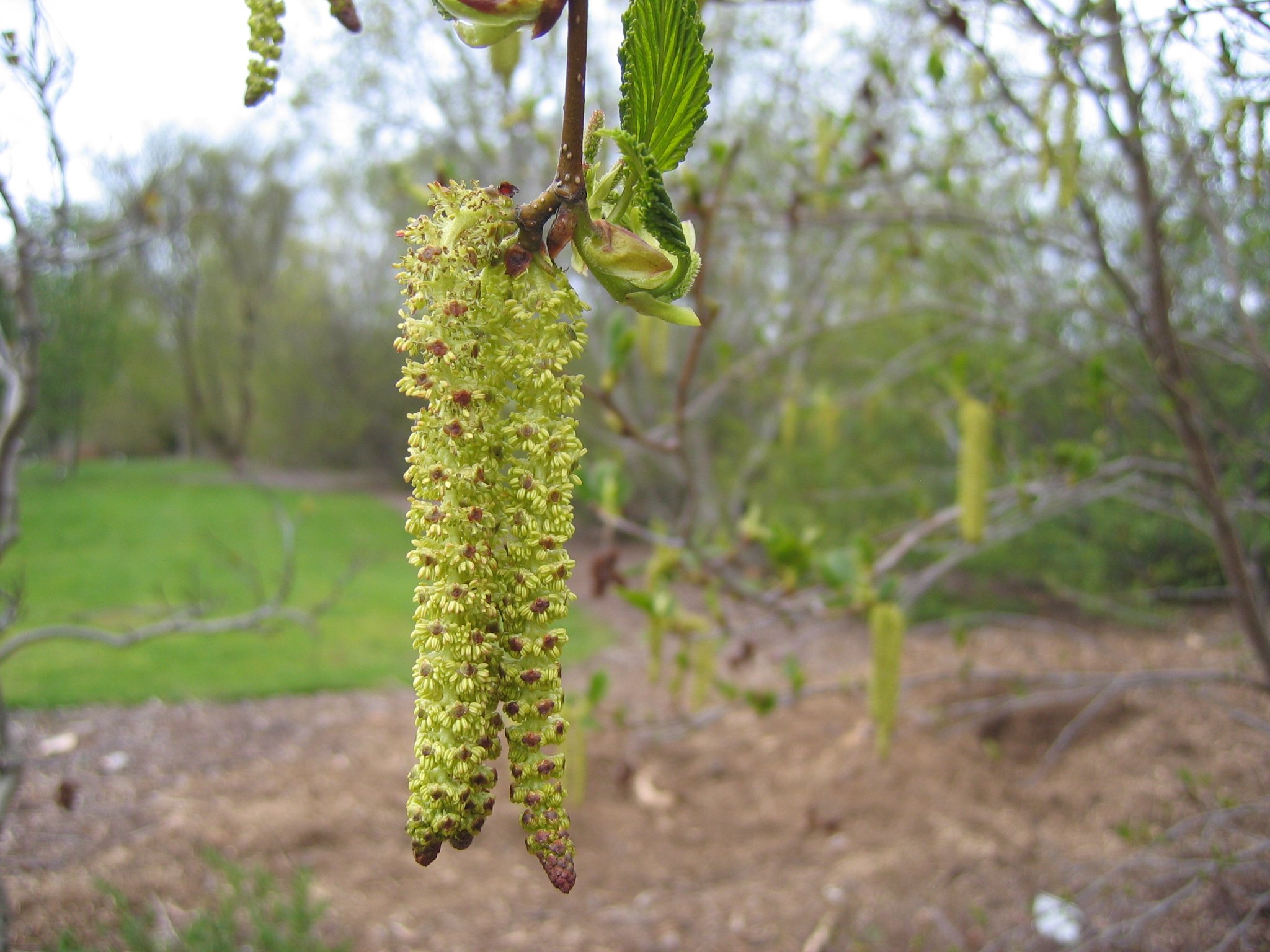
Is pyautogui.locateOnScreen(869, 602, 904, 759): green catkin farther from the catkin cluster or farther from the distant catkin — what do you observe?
the catkin cluster

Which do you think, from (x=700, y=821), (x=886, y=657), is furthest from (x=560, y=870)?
(x=700, y=821)

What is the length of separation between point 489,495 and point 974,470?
187 cm

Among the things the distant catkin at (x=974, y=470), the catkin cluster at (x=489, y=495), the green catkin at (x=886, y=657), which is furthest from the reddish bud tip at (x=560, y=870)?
the distant catkin at (x=974, y=470)

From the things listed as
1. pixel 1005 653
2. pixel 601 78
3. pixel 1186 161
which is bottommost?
pixel 1005 653

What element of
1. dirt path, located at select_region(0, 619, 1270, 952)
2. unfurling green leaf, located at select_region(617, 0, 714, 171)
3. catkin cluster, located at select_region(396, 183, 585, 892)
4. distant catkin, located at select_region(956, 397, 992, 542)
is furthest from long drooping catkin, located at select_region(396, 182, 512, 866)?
dirt path, located at select_region(0, 619, 1270, 952)

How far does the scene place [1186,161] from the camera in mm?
1959

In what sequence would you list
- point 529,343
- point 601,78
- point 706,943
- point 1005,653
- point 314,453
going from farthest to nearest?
point 314,453 < point 601,78 < point 1005,653 < point 706,943 < point 529,343

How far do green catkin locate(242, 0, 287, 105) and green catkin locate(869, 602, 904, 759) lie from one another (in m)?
1.80

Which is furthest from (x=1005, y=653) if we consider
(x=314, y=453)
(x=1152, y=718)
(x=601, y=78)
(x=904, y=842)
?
(x=314, y=453)

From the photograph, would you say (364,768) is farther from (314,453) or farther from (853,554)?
(314,453)

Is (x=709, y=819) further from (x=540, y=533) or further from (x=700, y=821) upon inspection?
(x=540, y=533)

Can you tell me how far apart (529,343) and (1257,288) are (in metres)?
4.26

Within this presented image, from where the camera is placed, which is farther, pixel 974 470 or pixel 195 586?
pixel 195 586

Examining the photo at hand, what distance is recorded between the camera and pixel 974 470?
85.6 inches
